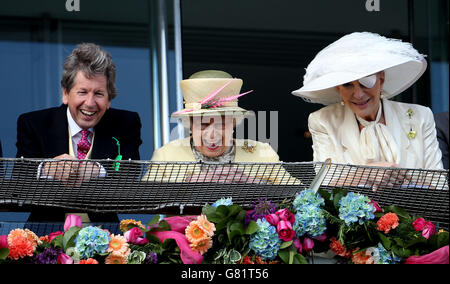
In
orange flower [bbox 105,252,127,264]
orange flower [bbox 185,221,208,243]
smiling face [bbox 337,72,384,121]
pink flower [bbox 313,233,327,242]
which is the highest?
smiling face [bbox 337,72,384,121]

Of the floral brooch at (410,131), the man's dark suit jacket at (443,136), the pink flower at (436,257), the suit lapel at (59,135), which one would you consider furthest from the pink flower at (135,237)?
the man's dark suit jacket at (443,136)

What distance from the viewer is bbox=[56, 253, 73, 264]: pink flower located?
2.55 meters

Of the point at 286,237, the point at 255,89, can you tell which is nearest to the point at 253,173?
the point at 286,237

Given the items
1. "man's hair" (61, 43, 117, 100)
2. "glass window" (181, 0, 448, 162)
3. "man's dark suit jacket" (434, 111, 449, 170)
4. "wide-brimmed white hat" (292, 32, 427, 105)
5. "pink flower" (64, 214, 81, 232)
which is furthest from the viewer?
"glass window" (181, 0, 448, 162)

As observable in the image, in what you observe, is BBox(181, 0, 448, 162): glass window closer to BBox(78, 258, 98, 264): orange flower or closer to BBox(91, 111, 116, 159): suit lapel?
BBox(91, 111, 116, 159): suit lapel

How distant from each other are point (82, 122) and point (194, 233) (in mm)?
A: 1448

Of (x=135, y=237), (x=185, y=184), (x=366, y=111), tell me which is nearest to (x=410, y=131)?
(x=366, y=111)

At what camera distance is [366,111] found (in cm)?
380

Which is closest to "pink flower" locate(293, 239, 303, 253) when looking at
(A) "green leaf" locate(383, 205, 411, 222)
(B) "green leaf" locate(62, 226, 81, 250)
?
(A) "green leaf" locate(383, 205, 411, 222)

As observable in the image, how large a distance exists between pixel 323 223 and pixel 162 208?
537mm

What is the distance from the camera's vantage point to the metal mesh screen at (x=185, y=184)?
2.68 metres

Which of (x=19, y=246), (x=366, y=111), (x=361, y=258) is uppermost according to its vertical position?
(x=366, y=111)

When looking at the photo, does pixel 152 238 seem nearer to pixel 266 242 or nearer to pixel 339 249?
pixel 266 242
